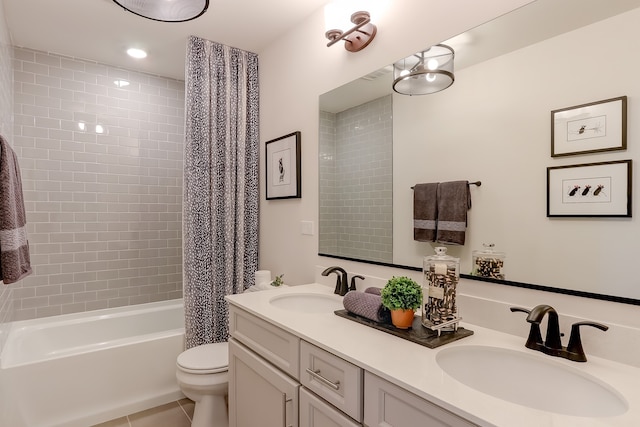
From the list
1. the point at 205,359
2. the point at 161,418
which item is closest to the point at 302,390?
the point at 205,359

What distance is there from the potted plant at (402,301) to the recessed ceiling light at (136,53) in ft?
8.89

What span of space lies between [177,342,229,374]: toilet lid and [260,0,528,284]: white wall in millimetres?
640

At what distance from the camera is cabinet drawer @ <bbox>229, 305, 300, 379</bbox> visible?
1.34 m

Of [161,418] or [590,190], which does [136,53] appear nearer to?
[161,418]

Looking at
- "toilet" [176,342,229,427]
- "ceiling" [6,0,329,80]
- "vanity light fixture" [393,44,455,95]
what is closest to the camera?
"vanity light fixture" [393,44,455,95]

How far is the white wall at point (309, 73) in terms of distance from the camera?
1.49 meters

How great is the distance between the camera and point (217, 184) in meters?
2.56

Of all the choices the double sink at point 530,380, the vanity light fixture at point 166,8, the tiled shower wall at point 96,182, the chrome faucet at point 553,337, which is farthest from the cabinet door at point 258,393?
the tiled shower wall at point 96,182

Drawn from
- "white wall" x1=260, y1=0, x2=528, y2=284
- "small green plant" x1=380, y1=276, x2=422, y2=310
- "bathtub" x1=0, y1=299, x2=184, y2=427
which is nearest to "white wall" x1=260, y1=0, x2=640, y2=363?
"white wall" x1=260, y1=0, x2=528, y2=284

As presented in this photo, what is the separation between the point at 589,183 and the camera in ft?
3.47

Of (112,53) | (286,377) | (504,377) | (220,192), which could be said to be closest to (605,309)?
(504,377)

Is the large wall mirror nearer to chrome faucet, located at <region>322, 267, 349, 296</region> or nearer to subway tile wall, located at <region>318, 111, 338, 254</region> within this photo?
chrome faucet, located at <region>322, 267, 349, 296</region>

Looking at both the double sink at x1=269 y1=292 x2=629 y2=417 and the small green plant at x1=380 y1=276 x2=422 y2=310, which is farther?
the small green plant at x1=380 y1=276 x2=422 y2=310

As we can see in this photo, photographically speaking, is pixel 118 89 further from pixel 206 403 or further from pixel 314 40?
pixel 206 403
